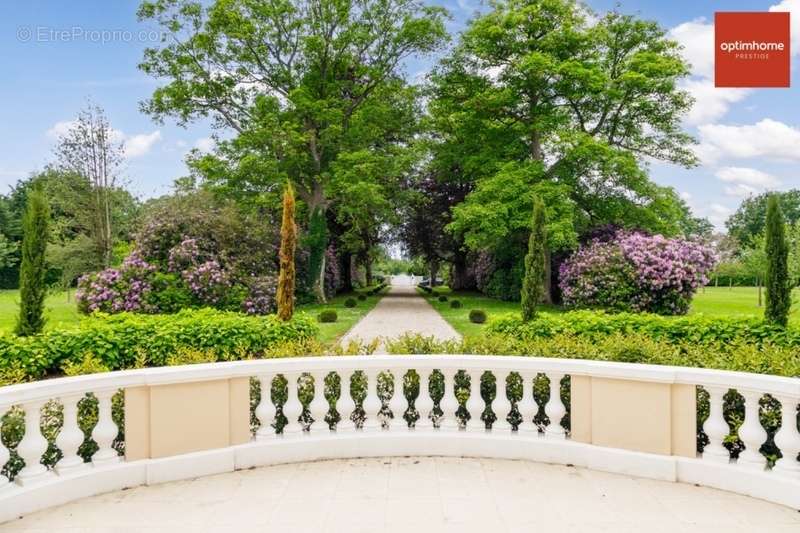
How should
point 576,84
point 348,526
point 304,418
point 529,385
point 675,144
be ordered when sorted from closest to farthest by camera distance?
point 348,526
point 529,385
point 304,418
point 576,84
point 675,144

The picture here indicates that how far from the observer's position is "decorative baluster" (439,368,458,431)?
4.59m

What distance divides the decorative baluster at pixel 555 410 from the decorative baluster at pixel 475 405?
1.83 feet

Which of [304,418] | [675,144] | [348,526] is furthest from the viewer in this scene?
[675,144]

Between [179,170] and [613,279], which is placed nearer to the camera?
[613,279]

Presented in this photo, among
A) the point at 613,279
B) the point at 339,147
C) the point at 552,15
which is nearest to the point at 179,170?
the point at 339,147

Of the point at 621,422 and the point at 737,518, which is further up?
the point at 621,422

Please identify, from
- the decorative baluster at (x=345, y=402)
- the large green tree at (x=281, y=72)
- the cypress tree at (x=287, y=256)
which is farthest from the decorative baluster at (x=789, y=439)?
the large green tree at (x=281, y=72)

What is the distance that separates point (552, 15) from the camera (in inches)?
934

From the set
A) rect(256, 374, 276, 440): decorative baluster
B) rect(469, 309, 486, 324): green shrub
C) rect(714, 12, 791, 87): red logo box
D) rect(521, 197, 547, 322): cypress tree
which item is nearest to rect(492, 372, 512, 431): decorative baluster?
rect(256, 374, 276, 440): decorative baluster

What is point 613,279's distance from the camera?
2055 cm

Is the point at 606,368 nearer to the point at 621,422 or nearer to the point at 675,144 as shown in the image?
the point at 621,422

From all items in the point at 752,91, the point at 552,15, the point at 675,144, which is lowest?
the point at 752,91

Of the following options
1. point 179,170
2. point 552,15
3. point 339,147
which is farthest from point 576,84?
point 179,170

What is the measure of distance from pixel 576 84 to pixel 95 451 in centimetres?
2403
